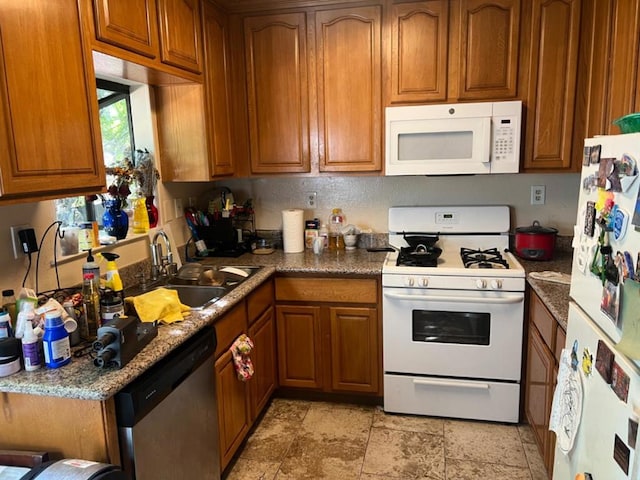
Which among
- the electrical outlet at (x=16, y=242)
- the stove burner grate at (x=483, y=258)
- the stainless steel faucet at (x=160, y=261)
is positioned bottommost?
the stove burner grate at (x=483, y=258)

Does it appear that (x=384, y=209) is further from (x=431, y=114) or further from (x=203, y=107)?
(x=203, y=107)

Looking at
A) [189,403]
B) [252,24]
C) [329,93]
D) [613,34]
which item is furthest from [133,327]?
[613,34]

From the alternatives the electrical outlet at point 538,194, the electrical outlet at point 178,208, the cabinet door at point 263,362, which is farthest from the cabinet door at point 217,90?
the electrical outlet at point 538,194

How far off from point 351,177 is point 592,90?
145 cm

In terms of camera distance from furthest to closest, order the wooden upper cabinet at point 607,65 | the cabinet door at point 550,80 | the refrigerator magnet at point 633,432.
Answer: the cabinet door at point 550,80 < the wooden upper cabinet at point 607,65 < the refrigerator magnet at point 633,432

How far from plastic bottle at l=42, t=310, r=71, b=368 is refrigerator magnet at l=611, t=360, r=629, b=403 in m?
1.53

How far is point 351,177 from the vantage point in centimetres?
312

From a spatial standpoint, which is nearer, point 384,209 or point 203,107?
point 203,107

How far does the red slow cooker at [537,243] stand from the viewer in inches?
102

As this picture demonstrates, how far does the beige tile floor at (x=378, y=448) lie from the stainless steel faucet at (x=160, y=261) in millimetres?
1010

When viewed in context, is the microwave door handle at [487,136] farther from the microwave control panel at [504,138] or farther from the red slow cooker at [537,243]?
the red slow cooker at [537,243]

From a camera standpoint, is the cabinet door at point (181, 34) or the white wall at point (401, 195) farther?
the white wall at point (401, 195)

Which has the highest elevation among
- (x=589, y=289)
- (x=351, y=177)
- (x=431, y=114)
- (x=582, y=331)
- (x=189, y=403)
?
(x=431, y=114)

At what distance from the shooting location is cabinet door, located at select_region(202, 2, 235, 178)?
2.56m
